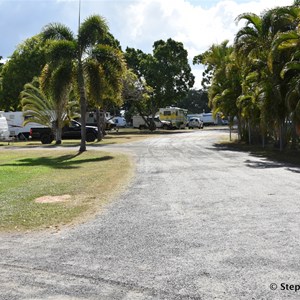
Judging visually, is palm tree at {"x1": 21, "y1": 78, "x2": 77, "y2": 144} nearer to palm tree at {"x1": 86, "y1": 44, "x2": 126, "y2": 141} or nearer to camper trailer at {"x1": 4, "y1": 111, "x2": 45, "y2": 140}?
camper trailer at {"x1": 4, "y1": 111, "x2": 45, "y2": 140}

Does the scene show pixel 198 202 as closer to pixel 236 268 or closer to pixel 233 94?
pixel 236 268

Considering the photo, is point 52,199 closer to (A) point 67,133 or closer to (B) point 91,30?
(B) point 91,30

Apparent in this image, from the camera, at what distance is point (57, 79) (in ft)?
71.7

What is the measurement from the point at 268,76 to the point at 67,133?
18.8 m

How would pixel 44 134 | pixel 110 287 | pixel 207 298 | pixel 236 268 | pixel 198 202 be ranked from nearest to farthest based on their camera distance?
pixel 207 298 → pixel 110 287 → pixel 236 268 → pixel 198 202 → pixel 44 134

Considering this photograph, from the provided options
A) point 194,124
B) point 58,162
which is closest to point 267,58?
point 58,162

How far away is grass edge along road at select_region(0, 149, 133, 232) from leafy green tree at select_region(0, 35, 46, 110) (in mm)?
29276

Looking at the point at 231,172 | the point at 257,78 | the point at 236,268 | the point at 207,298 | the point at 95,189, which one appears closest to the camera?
the point at 207,298

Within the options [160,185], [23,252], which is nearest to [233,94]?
[160,185]

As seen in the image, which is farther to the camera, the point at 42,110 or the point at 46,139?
the point at 46,139

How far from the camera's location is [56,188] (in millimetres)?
11258

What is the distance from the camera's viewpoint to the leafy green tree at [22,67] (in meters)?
46.3

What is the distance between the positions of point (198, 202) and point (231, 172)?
5179mm

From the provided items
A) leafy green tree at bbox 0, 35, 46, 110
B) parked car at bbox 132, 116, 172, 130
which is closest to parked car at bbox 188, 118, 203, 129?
parked car at bbox 132, 116, 172, 130
